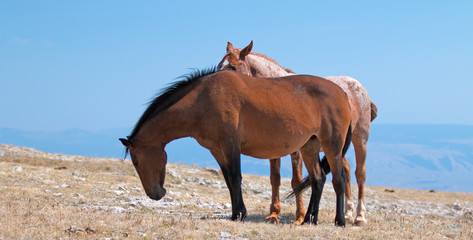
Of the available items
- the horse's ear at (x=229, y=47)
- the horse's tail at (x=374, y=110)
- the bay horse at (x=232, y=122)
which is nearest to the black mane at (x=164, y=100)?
the bay horse at (x=232, y=122)

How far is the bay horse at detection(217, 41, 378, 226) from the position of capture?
380 inches

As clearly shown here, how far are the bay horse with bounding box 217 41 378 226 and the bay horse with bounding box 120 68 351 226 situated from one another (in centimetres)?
114

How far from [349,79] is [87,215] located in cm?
616

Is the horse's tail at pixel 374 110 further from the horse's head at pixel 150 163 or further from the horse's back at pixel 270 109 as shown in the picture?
the horse's head at pixel 150 163

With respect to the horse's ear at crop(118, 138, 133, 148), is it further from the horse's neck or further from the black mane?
the horse's neck

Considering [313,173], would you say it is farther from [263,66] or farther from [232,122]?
[263,66]

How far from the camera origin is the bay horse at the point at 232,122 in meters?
7.88

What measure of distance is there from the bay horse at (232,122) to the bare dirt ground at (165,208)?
2.82 feet

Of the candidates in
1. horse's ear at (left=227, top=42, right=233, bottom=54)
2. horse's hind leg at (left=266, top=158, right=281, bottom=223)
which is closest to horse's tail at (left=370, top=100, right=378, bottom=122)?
horse's hind leg at (left=266, top=158, right=281, bottom=223)

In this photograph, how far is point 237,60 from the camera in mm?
10023

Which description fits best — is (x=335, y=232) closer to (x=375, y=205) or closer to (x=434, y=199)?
(x=375, y=205)

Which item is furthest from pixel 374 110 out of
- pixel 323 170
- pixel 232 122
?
pixel 232 122

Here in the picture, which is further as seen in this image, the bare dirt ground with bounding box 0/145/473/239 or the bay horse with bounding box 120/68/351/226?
the bay horse with bounding box 120/68/351/226

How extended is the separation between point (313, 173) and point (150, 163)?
9.58 ft
